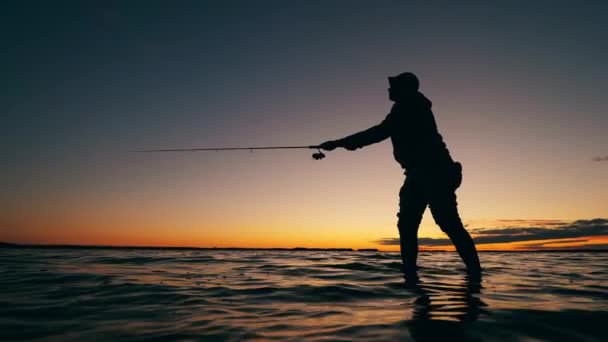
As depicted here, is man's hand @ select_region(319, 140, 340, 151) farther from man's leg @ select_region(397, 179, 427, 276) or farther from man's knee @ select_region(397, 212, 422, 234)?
man's knee @ select_region(397, 212, 422, 234)

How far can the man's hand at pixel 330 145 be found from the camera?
6977 mm

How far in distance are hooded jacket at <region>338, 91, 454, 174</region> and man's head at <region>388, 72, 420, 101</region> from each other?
0.23 feet

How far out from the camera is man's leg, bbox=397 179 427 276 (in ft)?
22.0

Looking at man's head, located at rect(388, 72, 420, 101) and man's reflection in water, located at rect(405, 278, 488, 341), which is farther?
man's head, located at rect(388, 72, 420, 101)

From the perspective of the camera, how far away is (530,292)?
16.7 ft

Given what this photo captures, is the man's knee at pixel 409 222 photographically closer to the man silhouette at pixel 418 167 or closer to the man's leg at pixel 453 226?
the man silhouette at pixel 418 167

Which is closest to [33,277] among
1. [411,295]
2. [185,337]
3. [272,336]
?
[185,337]

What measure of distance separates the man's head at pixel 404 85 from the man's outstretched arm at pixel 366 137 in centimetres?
54

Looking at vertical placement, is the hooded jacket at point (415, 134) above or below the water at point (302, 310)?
above

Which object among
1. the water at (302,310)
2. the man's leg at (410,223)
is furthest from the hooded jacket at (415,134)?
the water at (302,310)

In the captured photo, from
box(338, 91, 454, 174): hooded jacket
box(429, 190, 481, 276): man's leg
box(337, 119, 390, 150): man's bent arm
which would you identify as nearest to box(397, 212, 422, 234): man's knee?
box(429, 190, 481, 276): man's leg

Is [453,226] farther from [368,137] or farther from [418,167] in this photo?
[368,137]

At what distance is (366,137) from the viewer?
671 cm

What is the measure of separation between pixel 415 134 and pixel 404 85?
90 cm
